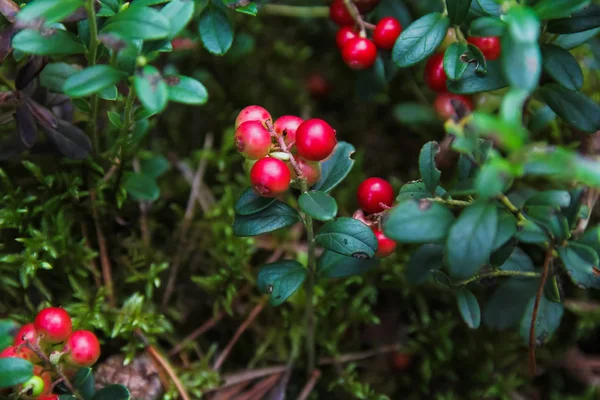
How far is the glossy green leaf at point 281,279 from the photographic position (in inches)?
68.4

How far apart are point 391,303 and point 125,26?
1.58 m

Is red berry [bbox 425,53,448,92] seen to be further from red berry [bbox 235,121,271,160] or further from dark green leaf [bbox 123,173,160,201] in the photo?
dark green leaf [bbox 123,173,160,201]

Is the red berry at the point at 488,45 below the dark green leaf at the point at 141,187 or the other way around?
the other way around

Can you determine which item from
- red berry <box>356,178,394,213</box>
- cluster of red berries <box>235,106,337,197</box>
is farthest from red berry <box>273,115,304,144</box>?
red berry <box>356,178,394,213</box>

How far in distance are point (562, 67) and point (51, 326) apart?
164 centimetres

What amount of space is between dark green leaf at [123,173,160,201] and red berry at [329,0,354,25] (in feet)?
2.83

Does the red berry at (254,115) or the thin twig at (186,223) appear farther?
the thin twig at (186,223)

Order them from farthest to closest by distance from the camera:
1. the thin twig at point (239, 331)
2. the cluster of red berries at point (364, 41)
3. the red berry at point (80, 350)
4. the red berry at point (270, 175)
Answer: the thin twig at point (239, 331) → the cluster of red berries at point (364, 41) → the red berry at point (80, 350) → the red berry at point (270, 175)

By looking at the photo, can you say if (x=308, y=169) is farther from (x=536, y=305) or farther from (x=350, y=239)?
(x=536, y=305)

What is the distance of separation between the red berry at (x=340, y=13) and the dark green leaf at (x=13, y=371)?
145 cm

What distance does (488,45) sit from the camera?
1838 mm

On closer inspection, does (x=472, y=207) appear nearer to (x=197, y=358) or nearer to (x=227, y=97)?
(x=197, y=358)

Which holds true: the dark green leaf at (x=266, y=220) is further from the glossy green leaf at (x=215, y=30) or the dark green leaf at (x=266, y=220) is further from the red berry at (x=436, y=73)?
the red berry at (x=436, y=73)

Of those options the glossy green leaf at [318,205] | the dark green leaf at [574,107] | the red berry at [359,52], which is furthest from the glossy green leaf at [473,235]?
the red berry at [359,52]
